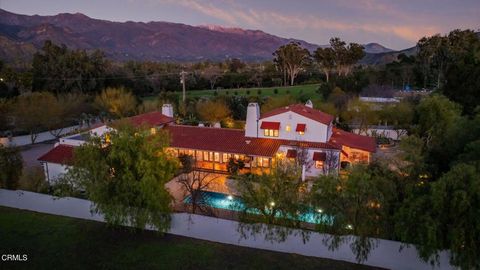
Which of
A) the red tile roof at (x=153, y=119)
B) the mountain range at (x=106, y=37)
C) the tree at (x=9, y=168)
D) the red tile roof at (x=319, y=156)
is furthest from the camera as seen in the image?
the mountain range at (x=106, y=37)

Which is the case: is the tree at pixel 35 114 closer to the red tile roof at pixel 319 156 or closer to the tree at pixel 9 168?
the tree at pixel 9 168

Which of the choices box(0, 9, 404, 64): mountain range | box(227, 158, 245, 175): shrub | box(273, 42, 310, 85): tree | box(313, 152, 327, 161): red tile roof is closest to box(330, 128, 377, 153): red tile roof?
box(313, 152, 327, 161): red tile roof

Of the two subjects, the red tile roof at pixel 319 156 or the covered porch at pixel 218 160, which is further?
the covered porch at pixel 218 160

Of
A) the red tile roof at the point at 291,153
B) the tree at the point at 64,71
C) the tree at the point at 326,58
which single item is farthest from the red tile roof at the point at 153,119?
the tree at the point at 326,58

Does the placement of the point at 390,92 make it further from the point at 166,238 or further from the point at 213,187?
the point at 166,238

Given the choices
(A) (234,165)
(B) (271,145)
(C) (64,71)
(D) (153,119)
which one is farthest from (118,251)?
(C) (64,71)

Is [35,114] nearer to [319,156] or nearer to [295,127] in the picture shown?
[295,127]
